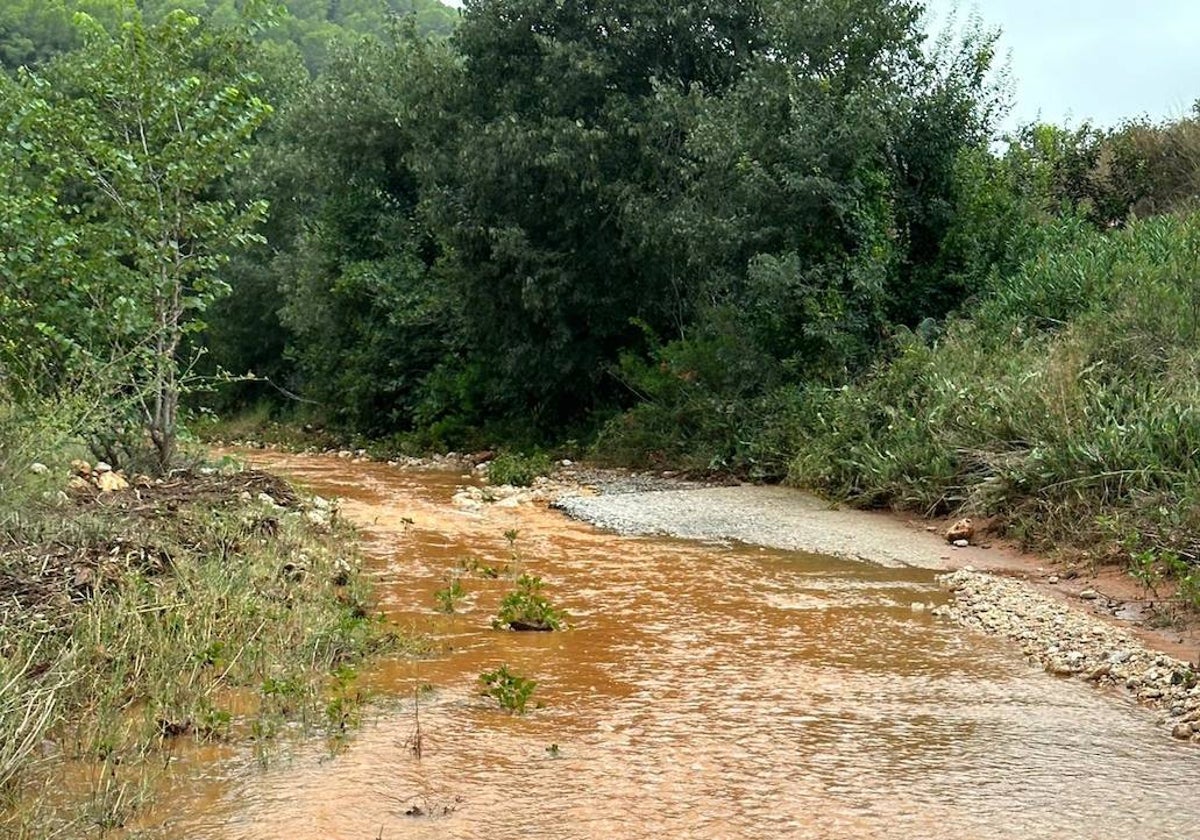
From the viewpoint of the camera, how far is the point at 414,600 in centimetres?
895

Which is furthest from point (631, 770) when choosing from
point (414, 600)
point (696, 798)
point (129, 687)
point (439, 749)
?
point (414, 600)

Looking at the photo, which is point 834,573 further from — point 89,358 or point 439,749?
point 89,358

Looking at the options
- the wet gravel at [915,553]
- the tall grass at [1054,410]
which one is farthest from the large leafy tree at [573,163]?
the tall grass at [1054,410]

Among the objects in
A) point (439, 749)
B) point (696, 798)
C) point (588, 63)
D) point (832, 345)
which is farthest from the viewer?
point (588, 63)

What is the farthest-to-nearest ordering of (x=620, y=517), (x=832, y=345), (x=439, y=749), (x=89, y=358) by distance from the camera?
(x=832, y=345) → (x=620, y=517) → (x=89, y=358) → (x=439, y=749)

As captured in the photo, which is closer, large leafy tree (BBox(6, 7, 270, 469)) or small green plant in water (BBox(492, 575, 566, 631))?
small green plant in water (BBox(492, 575, 566, 631))

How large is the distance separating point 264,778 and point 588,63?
15.6 m

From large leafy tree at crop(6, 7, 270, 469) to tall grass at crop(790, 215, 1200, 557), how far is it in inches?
294

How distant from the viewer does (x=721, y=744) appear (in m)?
5.85

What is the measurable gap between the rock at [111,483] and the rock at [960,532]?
763 centimetres

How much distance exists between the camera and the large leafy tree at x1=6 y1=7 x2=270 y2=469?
10.4 meters

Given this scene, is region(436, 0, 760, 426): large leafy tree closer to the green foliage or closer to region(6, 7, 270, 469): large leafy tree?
the green foliage

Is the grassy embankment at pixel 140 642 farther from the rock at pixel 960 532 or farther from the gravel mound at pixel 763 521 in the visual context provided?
the rock at pixel 960 532

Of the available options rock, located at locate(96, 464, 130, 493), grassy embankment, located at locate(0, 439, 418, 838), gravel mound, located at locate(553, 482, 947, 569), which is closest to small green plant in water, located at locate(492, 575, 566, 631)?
grassy embankment, located at locate(0, 439, 418, 838)
